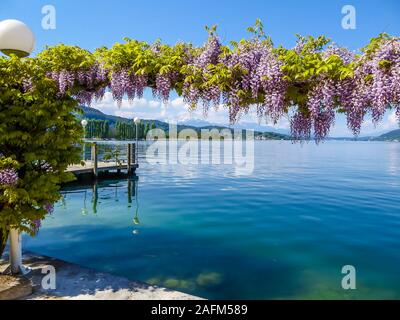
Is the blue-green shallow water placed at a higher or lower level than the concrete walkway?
lower

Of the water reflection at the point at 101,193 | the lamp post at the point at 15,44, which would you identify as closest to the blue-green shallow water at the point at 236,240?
the water reflection at the point at 101,193

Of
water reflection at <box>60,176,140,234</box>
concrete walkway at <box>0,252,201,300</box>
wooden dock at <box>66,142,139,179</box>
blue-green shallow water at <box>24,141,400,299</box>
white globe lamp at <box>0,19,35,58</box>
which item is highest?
white globe lamp at <box>0,19,35,58</box>

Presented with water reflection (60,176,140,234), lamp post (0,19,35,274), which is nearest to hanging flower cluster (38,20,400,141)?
lamp post (0,19,35,274)

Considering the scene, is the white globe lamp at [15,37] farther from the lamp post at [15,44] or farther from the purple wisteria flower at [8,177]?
the purple wisteria flower at [8,177]

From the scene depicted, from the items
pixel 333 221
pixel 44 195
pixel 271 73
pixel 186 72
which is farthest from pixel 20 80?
pixel 333 221

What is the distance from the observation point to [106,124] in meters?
177

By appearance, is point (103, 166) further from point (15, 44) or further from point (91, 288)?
point (91, 288)

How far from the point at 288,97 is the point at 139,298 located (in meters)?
4.54

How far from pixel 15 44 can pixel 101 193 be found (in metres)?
18.1

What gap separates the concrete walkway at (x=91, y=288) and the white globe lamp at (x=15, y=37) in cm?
459

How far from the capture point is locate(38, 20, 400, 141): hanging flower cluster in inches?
202

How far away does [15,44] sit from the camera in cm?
670

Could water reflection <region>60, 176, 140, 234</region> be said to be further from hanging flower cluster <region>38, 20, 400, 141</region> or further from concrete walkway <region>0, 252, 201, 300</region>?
hanging flower cluster <region>38, 20, 400, 141</region>
